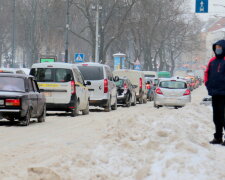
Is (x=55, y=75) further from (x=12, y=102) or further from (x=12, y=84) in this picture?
(x=12, y=102)

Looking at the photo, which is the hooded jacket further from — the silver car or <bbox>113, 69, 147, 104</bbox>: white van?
<bbox>113, 69, 147, 104</bbox>: white van

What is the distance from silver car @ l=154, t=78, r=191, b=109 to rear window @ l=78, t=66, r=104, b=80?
6.24m

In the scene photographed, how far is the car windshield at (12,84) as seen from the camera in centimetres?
1773

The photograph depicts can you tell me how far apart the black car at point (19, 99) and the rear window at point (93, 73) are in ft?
25.6

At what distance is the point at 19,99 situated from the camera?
56.0 feet

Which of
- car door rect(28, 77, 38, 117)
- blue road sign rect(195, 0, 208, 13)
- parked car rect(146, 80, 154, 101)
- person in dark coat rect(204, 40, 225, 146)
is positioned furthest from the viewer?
parked car rect(146, 80, 154, 101)

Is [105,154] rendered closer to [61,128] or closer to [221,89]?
[221,89]

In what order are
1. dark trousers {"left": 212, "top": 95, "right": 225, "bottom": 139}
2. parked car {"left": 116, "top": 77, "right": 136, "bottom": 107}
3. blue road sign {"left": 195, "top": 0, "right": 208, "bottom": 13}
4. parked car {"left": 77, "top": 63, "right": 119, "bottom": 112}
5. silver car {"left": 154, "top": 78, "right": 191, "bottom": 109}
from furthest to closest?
1. blue road sign {"left": 195, "top": 0, "right": 208, "bottom": 13}
2. parked car {"left": 116, "top": 77, "right": 136, "bottom": 107}
3. silver car {"left": 154, "top": 78, "right": 191, "bottom": 109}
4. parked car {"left": 77, "top": 63, "right": 119, "bottom": 112}
5. dark trousers {"left": 212, "top": 95, "right": 225, "bottom": 139}

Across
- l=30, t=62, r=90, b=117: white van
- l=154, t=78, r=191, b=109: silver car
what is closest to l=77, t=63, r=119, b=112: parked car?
l=30, t=62, r=90, b=117: white van

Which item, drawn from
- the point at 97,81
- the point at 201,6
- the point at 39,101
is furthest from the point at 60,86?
the point at 201,6

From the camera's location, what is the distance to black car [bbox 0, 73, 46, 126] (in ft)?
56.0

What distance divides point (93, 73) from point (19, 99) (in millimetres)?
10161

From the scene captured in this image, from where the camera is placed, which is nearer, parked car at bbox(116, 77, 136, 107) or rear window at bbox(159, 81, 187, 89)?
rear window at bbox(159, 81, 187, 89)

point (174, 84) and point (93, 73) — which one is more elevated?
point (93, 73)
